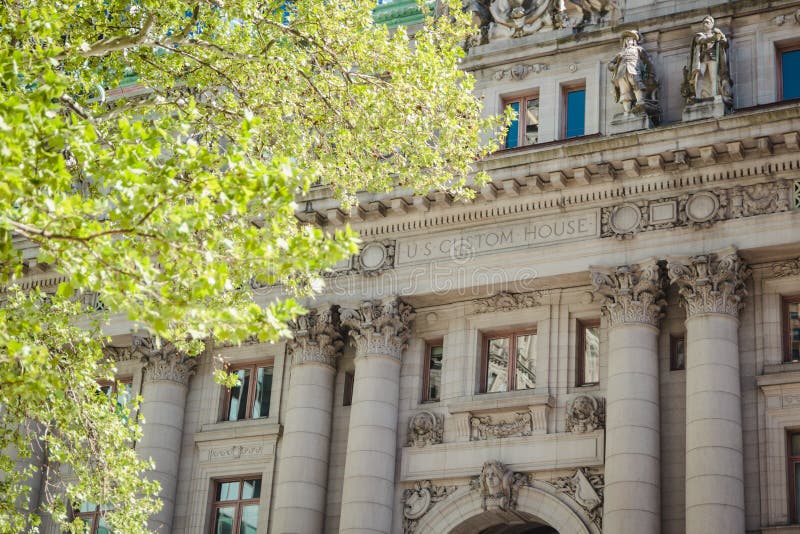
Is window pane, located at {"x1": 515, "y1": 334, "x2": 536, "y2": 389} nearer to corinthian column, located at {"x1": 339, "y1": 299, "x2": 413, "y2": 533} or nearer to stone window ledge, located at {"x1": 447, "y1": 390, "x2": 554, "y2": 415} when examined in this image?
stone window ledge, located at {"x1": 447, "y1": 390, "x2": 554, "y2": 415}

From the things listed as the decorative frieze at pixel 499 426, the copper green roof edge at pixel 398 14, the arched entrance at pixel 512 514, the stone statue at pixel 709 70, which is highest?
the copper green roof edge at pixel 398 14

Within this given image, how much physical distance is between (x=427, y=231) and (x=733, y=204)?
7.93 meters

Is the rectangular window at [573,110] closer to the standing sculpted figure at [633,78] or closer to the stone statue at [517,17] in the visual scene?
the standing sculpted figure at [633,78]

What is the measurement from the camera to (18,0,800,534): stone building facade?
1222 inches

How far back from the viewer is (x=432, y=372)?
118ft

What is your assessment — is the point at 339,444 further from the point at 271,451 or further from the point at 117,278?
the point at 117,278

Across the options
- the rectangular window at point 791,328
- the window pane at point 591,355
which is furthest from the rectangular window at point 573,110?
the rectangular window at point 791,328

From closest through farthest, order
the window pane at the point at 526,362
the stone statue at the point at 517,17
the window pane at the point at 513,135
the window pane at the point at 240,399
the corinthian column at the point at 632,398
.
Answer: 1. the corinthian column at the point at 632,398
2. the window pane at the point at 526,362
3. the window pane at the point at 513,135
4. the stone statue at the point at 517,17
5. the window pane at the point at 240,399

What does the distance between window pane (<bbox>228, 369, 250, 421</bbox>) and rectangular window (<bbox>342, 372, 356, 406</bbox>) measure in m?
3.02

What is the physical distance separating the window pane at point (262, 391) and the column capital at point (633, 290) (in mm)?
9872

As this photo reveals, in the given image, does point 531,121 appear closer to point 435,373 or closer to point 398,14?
point 398,14

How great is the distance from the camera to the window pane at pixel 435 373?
35.5 meters

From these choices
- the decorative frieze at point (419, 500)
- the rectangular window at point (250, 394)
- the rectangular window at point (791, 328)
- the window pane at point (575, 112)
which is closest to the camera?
the rectangular window at point (791, 328)

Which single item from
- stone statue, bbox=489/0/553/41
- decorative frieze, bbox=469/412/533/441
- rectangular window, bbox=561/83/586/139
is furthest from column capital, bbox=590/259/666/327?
stone statue, bbox=489/0/553/41
